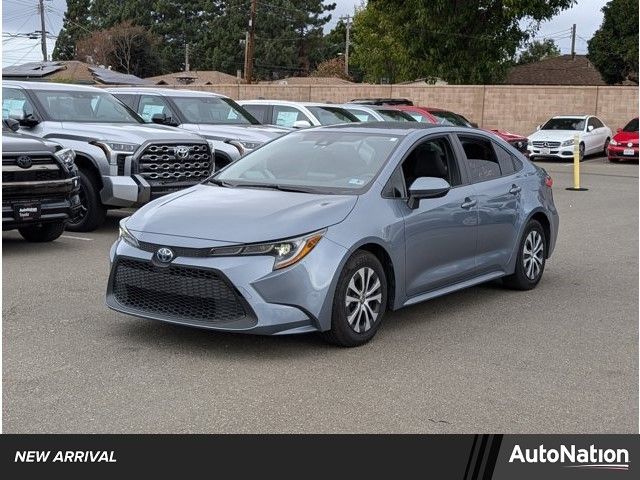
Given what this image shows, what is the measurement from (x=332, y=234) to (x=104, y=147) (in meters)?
6.29

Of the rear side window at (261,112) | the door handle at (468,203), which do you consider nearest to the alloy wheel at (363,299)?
the door handle at (468,203)

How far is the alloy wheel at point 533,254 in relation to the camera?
27.7 feet

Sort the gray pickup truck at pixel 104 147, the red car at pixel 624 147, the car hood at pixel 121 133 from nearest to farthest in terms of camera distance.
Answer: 1. the gray pickup truck at pixel 104 147
2. the car hood at pixel 121 133
3. the red car at pixel 624 147

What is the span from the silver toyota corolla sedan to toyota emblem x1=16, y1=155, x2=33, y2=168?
10.8ft

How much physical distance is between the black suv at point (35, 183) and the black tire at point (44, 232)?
10cm

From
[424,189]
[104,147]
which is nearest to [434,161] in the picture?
[424,189]

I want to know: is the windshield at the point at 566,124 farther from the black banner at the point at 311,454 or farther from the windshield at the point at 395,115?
the black banner at the point at 311,454

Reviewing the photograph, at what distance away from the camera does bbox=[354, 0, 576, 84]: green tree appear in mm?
33797

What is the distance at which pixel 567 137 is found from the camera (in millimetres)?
28250

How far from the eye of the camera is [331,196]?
665cm

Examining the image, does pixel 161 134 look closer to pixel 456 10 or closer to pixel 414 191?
pixel 414 191

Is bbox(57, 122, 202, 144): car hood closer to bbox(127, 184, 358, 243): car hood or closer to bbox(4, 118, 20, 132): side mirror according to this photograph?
bbox(4, 118, 20, 132): side mirror

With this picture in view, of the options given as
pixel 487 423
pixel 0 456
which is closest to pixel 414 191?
pixel 487 423

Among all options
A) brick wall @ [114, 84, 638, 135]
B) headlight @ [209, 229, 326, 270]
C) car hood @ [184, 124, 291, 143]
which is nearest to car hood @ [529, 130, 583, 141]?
brick wall @ [114, 84, 638, 135]
